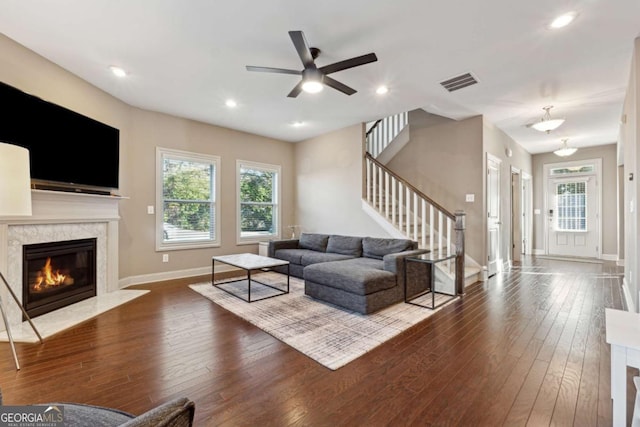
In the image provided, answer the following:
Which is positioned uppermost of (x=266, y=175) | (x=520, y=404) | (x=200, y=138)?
(x=200, y=138)

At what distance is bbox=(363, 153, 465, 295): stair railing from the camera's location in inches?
163

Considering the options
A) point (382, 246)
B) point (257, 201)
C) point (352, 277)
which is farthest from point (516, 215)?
point (257, 201)

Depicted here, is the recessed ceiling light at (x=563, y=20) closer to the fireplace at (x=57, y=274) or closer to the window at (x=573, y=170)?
the fireplace at (x=57, y=274)

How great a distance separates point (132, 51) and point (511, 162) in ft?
23.2

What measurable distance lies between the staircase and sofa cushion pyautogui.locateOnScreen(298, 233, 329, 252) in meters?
0.99

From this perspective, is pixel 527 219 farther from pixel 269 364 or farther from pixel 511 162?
pixel 269 364

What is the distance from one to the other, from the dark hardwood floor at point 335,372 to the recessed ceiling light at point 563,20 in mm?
2849

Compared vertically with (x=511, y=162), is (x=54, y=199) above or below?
below

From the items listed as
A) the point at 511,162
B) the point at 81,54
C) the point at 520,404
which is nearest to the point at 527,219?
the point at 511,162

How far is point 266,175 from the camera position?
257 inches

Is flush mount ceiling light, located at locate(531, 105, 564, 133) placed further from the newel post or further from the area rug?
the area rug

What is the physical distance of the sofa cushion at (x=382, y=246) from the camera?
4315 millimetres

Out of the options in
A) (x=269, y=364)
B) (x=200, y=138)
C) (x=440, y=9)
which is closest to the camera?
(x=269, y=364)

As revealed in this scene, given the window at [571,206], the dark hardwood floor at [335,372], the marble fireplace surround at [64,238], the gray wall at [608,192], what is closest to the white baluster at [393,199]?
the dark hardwood floor at [335,372]
